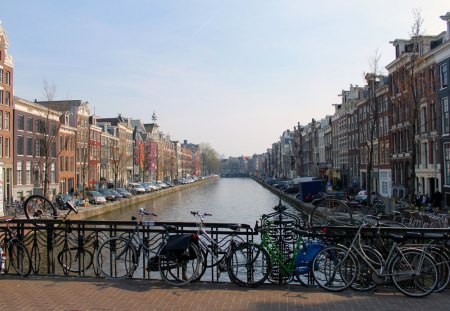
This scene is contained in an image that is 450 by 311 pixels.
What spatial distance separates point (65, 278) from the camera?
9.12 meters

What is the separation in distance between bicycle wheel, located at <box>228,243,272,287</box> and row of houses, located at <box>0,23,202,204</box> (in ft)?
94.3

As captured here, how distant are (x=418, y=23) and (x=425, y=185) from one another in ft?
52.7

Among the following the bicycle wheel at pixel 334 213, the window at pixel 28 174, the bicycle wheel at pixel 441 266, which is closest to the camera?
the bicycle wheel at pixel 441 266

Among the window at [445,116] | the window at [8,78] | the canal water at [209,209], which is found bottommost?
the canal water at [209,209]

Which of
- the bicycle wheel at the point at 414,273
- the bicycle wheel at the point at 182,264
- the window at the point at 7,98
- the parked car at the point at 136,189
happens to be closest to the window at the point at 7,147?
the window at the point at 7,98

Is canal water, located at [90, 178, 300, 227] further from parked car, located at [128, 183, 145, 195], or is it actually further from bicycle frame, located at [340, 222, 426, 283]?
bicycle frame, located at [340, 222, 426, 283]

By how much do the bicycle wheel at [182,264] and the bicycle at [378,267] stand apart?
2.12 m

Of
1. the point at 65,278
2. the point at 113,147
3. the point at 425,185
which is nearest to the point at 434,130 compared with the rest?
the point at 425,185

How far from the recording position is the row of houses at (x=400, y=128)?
114ft

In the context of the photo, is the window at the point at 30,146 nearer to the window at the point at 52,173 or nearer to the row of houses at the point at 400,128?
the window at the point at 52,173

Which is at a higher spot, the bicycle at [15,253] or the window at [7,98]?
the window at [7,98]

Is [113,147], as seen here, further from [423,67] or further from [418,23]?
[418,23]

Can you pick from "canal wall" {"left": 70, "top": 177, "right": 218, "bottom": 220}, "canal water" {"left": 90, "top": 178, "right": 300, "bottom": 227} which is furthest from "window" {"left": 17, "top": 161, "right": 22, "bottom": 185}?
"canal water" {"left": 90, "top": 178, "right": 300, "bottom": 227}

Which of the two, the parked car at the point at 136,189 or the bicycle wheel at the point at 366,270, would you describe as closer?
the bicycle wheel at the point at 366,270
